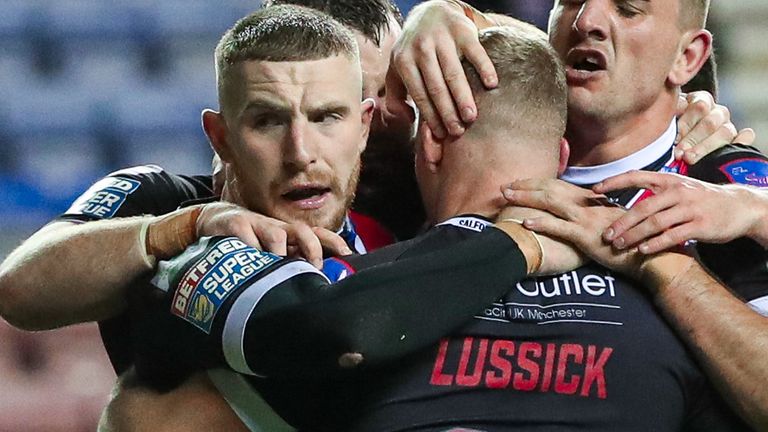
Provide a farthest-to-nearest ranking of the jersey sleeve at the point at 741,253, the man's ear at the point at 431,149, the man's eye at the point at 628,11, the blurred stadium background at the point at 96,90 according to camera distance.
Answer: the blurred stadium background at the point at 96,90 → the man's eye at the point at 628,11 → the jersey sleeve at the point at 741,253 → the man's ear at the point at 431,149

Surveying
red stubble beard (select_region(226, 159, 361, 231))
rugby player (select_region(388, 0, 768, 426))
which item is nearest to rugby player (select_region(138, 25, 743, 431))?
rugby player (select_region(388, 0, 768, 426))

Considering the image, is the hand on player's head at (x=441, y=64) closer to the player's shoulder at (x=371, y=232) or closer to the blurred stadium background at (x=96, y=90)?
the player's shoulder at (x=371, y=232)

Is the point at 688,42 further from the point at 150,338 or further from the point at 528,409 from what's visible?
the point at 150,338

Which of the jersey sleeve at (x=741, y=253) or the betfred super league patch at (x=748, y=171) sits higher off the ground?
the betfred super league patch at (x=748, y=171)

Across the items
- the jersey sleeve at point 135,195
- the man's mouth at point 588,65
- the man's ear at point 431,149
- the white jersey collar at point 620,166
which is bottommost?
the white jersey collar at point 620,166

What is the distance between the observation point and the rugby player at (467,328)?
2184 mm

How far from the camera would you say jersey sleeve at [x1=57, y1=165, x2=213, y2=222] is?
2.83 meters

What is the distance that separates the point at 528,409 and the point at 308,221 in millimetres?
→ 611

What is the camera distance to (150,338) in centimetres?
239

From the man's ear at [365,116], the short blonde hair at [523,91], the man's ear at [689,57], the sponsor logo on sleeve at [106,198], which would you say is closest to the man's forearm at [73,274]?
the sponsor logo on sleeve at [106,198]

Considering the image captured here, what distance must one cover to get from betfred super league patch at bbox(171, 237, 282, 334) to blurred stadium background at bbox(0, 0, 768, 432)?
3351 mm

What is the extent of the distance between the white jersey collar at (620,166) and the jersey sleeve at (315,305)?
714 millimetres

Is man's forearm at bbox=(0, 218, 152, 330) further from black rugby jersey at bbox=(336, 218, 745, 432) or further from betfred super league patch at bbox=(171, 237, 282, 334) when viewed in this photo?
black rugby jersey at bbox=(336, 218, 745, 432)

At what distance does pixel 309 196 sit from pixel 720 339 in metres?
0.82
